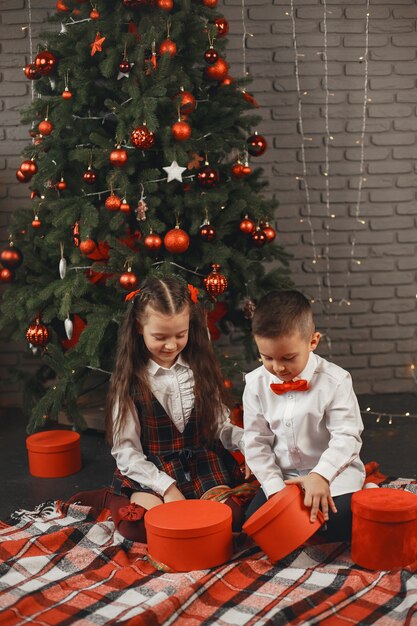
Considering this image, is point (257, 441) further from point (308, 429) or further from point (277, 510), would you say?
point (277, 510)

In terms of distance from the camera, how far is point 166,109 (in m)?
2.95

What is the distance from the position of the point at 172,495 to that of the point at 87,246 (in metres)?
1.08

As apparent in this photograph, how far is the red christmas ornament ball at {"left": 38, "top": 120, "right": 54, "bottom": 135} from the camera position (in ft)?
9.85

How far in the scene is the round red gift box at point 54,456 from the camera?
2.94 metres

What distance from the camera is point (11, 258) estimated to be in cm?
314

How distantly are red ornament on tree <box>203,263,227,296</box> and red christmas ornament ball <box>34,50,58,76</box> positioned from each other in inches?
40.5

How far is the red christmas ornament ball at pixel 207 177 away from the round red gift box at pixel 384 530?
1425 mm

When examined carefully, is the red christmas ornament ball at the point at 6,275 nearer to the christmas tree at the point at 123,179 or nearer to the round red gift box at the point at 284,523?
the christmas tree at the point at 123,179

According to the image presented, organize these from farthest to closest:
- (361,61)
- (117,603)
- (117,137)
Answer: (361,61), (117,137), (117,603)

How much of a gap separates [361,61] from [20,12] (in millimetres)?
1716

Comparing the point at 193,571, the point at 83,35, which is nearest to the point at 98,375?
the point at 83,35

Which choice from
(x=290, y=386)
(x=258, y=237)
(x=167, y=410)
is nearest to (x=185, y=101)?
(x=258, y=237)

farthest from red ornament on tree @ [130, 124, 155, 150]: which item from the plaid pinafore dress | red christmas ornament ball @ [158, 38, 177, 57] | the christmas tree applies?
the plaid pinafore dress

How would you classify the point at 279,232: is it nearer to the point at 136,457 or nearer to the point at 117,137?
the point at 117,137
